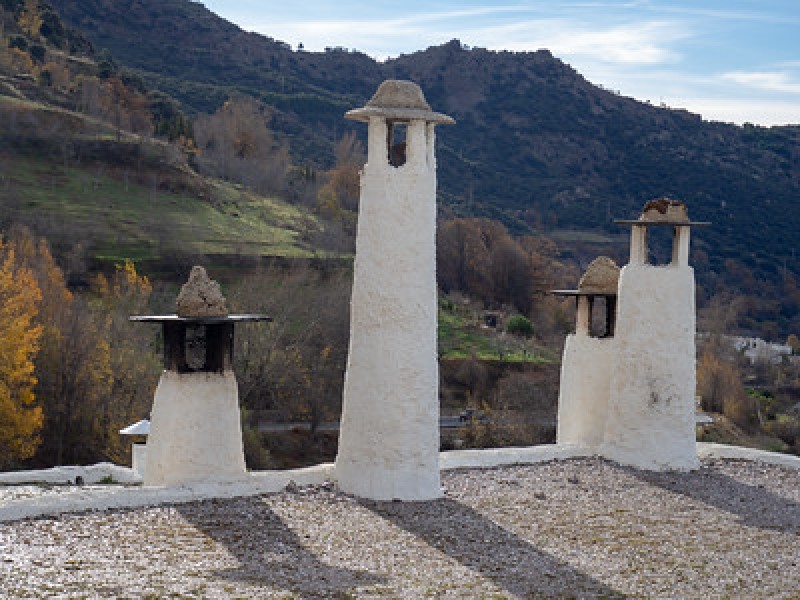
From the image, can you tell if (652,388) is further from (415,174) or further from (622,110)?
(622,110)

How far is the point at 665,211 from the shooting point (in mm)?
15602

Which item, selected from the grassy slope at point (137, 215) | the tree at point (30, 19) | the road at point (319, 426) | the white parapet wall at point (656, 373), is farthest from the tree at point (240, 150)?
the white parapet wall at point (656, 373)

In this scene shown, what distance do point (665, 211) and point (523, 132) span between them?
8283cm

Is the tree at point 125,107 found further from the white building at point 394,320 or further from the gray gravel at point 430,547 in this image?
the gray gravel at point 430,547

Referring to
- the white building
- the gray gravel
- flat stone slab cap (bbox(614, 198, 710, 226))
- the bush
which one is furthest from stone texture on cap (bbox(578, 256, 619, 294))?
the bush

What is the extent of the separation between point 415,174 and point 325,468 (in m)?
3.81

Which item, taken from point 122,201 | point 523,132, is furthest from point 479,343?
point 523,132

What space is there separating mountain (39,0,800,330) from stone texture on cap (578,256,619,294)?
5463 centimetres

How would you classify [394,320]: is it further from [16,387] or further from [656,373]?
[16,387]

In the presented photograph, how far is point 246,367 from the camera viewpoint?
33.9 meters

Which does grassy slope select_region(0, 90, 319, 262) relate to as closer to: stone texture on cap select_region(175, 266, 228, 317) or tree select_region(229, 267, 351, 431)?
tree select_region(229, 267, 351, 431)

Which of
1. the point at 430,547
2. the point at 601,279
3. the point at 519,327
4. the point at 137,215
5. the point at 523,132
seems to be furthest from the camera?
the point at 523,132

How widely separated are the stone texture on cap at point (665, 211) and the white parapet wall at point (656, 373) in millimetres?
727

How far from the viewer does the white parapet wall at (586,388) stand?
16109mm
